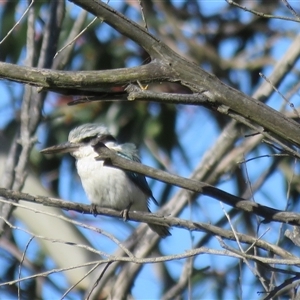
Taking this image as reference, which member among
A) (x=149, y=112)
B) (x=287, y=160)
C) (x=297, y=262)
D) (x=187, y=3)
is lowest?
(x=297, y=262)

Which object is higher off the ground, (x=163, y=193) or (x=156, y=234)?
(x=163, y=193)

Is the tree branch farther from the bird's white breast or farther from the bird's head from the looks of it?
the bird's head

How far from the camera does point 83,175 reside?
4.93 metres

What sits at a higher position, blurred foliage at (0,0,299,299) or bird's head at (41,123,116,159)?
blurred foliage at (0,0,299,299)

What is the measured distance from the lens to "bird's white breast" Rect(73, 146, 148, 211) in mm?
4840

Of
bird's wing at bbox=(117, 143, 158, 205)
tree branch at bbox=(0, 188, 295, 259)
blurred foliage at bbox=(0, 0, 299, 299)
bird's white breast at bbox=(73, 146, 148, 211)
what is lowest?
tree branch at bbox=(0, 188, 295, 259)

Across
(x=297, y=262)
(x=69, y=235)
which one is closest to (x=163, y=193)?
(x=69, y=235)

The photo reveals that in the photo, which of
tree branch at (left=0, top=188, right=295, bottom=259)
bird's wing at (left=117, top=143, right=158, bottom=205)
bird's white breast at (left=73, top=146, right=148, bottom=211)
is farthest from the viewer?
bird's wing at (left=117, top=143, right=158, bottom=205)

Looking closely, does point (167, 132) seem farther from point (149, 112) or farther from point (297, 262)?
point (297, 262)

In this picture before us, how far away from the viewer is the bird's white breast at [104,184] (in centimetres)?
484

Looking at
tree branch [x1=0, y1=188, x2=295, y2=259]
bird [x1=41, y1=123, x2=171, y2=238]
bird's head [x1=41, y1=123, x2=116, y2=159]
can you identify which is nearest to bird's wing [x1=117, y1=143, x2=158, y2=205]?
bird [x1=41, y1=123, x2=171, y2=238]

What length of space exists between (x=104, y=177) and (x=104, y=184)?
0.05 metres

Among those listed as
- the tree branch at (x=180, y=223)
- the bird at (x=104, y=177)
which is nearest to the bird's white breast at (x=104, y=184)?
the bird at (x=104, y=177)

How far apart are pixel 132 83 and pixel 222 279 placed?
3.94 m
